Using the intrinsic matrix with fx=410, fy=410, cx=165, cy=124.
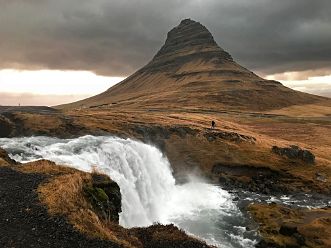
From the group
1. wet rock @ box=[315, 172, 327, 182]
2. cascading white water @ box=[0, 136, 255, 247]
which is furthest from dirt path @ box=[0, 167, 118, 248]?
wet rock @ box=[315, 172, 327, 182]

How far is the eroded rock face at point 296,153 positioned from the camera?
364 ft

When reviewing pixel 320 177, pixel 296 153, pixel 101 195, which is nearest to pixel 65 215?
pixel 101 195

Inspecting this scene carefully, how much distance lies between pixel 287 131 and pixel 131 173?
122 m

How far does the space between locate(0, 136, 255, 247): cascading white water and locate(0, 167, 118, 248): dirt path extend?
22.0 metres

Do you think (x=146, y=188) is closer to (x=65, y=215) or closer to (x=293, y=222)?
(x=293, y=222)

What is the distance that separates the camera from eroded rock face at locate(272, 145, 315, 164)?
111 meters

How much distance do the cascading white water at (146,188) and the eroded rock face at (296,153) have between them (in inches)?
1091

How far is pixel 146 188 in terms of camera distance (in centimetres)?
7856

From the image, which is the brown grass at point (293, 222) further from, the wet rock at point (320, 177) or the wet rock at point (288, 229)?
the wet rock at point (320, 177)

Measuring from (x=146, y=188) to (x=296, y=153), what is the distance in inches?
2063

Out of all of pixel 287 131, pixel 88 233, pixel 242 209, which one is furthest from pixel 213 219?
pixel 287 131

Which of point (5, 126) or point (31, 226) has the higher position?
point (5, 126)

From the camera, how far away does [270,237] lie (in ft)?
212

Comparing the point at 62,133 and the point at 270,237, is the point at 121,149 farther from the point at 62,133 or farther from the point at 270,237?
the point at 270,237
